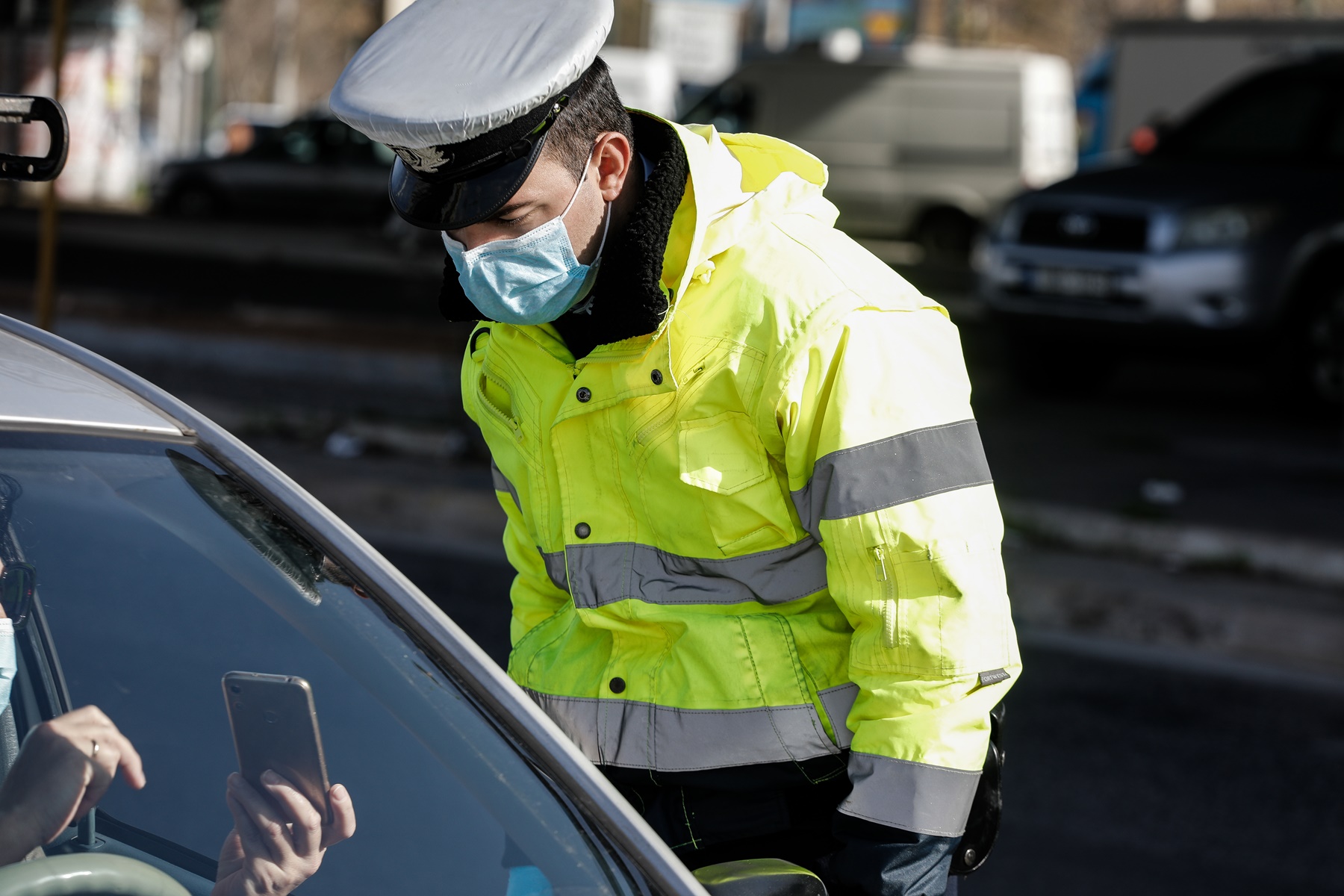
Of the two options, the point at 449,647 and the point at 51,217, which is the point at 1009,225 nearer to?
the point at 51,217

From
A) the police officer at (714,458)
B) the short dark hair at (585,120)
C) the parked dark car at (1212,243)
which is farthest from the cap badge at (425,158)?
the parked dark car at (1212,243)

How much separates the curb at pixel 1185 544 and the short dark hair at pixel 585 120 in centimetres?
507

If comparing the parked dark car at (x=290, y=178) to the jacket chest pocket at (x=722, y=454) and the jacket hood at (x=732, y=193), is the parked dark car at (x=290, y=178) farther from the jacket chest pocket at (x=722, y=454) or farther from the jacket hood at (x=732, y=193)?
the jacket chest pocket at (x=722, y=454)

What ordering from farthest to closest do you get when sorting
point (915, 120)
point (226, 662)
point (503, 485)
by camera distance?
point (915, 120) → point (503, 485) → point (226, 662)

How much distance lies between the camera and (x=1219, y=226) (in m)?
9.02

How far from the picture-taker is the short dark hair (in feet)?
5.82

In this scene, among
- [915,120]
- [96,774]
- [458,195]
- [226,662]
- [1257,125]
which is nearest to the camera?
[96,774]

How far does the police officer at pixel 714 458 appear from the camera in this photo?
1.66 meters

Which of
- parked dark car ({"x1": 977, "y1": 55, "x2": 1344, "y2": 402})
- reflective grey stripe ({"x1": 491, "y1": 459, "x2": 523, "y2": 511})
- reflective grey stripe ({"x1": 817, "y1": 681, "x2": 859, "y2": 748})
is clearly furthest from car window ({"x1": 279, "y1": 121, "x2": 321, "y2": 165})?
reflective grey stripe ({"x1": 817, "y1": 681, "x2": 859, "y2": 748})

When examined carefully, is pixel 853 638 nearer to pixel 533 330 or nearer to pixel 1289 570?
pixel 533 330

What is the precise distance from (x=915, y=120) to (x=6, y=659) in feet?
56.6

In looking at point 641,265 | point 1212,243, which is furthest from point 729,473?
point 1212,243

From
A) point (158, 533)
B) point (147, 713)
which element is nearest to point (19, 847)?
point (147, 713)

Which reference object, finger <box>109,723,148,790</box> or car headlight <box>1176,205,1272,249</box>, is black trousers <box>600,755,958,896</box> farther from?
car headlight <box>1176,205,1272,249</box>
